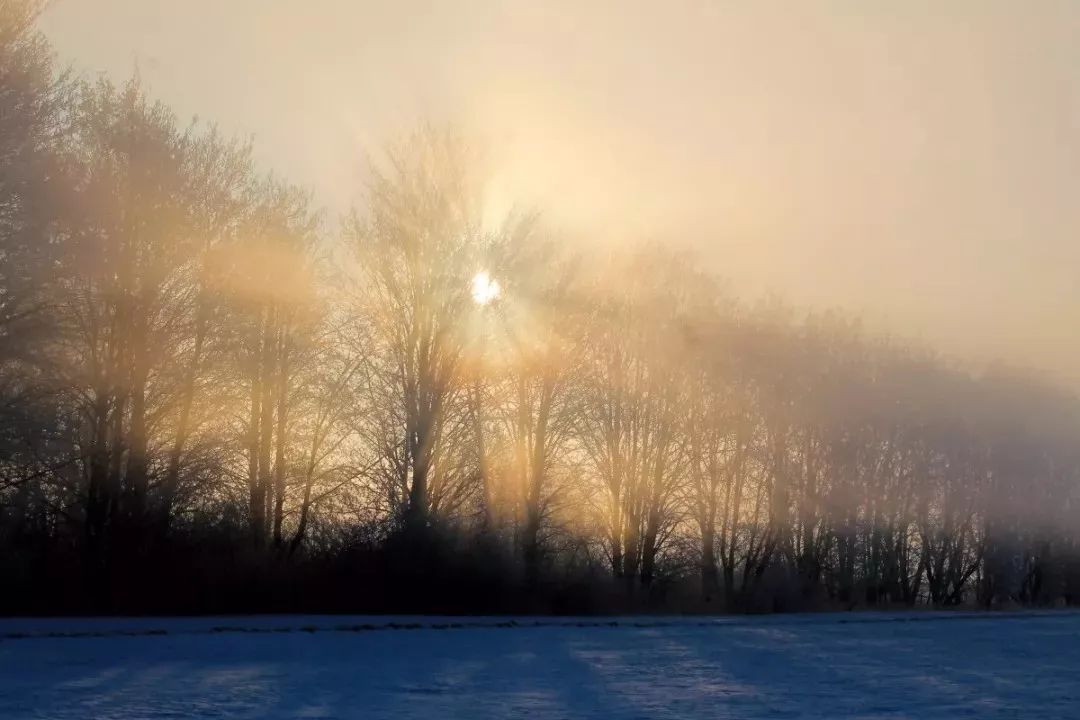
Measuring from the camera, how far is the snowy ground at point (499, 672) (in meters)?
12.9

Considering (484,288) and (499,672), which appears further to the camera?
(484,288)

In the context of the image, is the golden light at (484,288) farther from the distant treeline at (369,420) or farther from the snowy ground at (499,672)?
the snowy ground at (499,672)

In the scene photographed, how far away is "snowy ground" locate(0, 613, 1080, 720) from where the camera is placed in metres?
12.9

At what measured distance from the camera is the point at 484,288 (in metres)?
35.2

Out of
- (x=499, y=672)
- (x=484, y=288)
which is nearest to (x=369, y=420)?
(x=484, y=288)

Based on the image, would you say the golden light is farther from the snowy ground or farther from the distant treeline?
the snowy ground

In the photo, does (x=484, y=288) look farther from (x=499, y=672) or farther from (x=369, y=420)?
(x=499, y=672)

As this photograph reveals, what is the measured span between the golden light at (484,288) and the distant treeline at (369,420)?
10 centimetres

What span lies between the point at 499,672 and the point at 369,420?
1879 centimetres

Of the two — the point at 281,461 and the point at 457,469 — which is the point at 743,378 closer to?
the point at 457,469

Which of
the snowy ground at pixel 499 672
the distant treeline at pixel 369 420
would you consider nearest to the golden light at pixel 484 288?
the distant treeline at pixel 369 420

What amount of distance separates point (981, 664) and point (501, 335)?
20.4 metres

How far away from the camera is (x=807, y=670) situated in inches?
719

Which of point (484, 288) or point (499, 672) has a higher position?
point (484, 288)
